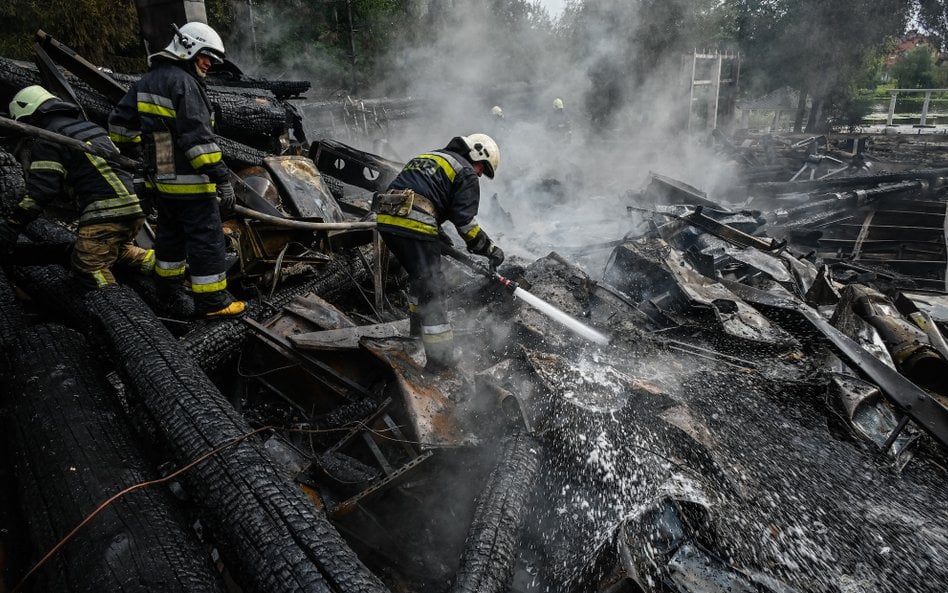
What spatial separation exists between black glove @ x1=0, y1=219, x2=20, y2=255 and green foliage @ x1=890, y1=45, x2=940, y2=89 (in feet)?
114

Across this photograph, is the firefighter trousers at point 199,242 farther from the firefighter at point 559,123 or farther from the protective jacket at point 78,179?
the firefighter at point 559,123

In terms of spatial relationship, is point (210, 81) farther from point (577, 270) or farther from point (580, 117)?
point (580, 117)

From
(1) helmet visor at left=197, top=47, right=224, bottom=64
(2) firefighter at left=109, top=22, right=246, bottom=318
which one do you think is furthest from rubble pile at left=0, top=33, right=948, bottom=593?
(1) helmet visor at left=197, top=47, right=224, bottom=64

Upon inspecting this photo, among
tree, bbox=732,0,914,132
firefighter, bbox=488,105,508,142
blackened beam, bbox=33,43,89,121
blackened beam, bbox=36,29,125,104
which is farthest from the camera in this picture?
tree, bbox=732,0,914,132

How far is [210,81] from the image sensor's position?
7266mm

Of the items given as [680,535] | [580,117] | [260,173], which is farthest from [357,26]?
[680,535]

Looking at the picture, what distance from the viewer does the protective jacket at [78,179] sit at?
3368mm

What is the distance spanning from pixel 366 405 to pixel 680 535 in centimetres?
195

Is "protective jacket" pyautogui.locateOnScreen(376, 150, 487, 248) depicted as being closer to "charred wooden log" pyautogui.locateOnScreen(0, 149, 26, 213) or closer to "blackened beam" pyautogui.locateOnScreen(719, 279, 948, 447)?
"blackened beam" pyautogui.locateOnScreen(719, 279, 948, 447)

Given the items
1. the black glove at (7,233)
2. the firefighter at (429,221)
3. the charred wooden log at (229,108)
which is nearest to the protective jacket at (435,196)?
the firefighter at (429,221)

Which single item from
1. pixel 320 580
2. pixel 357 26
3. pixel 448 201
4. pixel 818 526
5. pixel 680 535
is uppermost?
pixel 357 26

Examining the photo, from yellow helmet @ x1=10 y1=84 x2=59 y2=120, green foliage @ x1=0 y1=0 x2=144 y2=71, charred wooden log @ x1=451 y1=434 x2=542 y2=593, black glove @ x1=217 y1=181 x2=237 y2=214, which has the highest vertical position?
green foliage @ x1=0 y1=0 x2=144 y2=71

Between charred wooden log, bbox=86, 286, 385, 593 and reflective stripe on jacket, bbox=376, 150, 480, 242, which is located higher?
reflective stripe on jacket, bbox=376, 150, 480, 242

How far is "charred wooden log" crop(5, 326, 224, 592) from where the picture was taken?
1.69m
